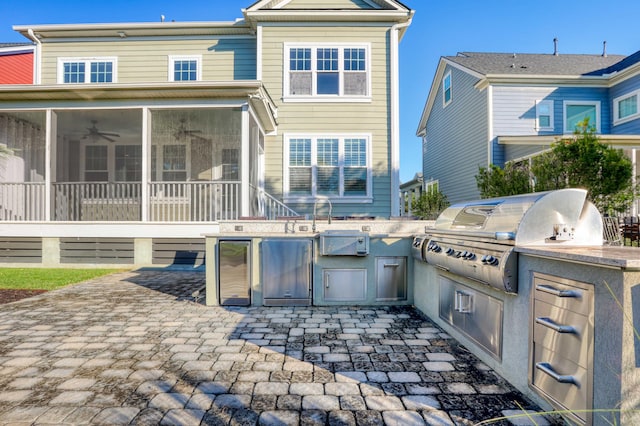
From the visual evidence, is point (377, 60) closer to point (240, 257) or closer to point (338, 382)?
point (240, 257)

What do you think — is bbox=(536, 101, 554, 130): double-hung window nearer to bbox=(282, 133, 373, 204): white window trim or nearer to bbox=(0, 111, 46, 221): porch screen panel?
bbox=(282, 133, 373, 204): white window trim

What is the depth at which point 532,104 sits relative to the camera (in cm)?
1196

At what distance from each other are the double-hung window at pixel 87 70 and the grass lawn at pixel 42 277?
6.23 metres

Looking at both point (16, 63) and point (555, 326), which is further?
point (16, 63)

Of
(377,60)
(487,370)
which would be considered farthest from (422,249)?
(377,60)

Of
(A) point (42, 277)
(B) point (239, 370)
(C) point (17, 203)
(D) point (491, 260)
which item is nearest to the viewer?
(D) point (491, 260)

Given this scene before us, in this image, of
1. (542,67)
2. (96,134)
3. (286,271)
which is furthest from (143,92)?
(542,67)

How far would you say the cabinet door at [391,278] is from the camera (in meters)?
4.96

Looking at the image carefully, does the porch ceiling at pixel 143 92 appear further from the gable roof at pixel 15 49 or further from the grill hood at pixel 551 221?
the gable roof at pixel 15 49

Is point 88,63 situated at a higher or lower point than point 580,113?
higher

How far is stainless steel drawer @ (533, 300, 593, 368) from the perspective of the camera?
1.88 metres

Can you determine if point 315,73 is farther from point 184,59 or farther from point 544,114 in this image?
point 544,114

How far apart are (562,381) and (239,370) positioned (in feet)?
7.40

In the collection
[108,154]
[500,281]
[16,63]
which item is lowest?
[500,281]
